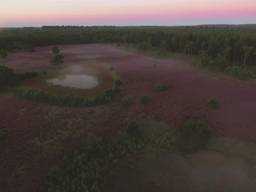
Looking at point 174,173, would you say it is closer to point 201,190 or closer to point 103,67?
point 201,190

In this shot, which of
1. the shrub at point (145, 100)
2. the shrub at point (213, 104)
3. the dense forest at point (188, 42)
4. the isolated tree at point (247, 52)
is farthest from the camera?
the dense forest at point (188, 42)

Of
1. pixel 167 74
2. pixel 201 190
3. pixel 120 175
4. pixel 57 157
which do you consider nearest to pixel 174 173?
pixel 201 190

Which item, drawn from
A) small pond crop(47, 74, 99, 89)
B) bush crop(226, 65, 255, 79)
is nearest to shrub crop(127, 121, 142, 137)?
small pond crop(47, 74, 99, 89)

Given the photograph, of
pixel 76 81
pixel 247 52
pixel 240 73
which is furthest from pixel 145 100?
pixel 247 52

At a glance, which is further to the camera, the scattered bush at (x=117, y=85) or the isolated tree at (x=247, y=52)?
the isolated tree at (x=247, y=52)

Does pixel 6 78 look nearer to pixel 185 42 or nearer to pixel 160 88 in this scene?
pixel 160 88

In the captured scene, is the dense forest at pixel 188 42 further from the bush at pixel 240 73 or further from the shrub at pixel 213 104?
the shrub at pixel 213 104

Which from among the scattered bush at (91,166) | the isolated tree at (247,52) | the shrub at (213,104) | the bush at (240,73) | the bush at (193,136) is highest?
the isolated tree at (247,52)

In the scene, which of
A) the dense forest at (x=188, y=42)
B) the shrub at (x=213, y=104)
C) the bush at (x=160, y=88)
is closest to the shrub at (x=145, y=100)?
the bush at (x=160, y=88)
